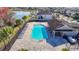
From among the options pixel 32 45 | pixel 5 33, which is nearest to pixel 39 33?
pixel 32 45

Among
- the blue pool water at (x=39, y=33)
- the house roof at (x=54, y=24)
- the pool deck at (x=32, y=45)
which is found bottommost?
the pool deck at (x=32, y=45)

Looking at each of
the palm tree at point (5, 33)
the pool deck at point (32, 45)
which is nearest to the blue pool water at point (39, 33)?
the pool deck at point (32, 45)

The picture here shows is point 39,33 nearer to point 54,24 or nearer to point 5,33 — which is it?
point 54,24

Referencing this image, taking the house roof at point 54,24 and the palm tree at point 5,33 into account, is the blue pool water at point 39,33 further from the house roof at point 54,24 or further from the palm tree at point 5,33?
the palm tree at point 5,33

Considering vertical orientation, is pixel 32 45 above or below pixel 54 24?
below

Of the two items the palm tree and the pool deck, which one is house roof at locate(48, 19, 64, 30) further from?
the palm tree

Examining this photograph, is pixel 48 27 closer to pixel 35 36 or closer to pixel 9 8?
pixel 35 36
